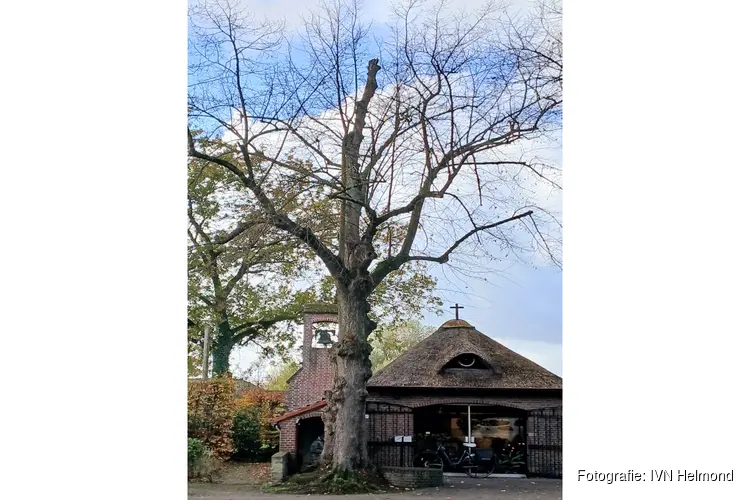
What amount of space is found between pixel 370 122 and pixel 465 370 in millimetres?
3620

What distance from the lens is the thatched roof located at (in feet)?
30.1

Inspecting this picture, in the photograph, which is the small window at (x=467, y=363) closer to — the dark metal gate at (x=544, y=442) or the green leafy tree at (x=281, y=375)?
the dark metal gate at (x=544, y=442)

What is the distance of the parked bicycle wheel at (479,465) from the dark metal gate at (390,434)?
0.70m

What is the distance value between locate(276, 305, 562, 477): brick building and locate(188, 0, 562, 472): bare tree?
70.5 inches

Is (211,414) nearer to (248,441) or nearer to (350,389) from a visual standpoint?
(248,441)

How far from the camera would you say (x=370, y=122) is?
7156mm

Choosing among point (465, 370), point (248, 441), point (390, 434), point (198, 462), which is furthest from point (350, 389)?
point (248, 441)

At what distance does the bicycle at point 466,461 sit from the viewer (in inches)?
341

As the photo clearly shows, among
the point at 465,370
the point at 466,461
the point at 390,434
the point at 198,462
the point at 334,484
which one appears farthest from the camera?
the point at 465,370
